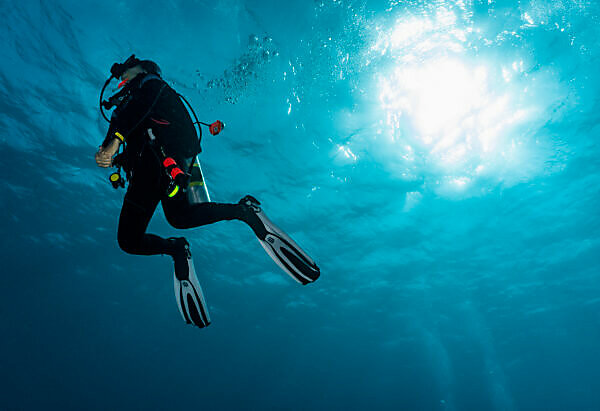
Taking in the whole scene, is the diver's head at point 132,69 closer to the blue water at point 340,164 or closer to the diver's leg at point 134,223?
the diver's leg at point 134,223

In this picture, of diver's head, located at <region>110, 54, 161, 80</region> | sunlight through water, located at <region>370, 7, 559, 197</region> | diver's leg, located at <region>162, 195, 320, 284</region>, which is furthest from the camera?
sunlight through water, located at <region>370, 7, 559, 197</region>

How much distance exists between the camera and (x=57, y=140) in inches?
535

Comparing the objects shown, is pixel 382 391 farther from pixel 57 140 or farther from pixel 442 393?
pixel 57 140

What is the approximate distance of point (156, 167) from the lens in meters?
3.04

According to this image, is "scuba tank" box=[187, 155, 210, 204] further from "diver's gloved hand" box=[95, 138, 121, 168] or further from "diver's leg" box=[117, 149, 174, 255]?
"diver's gloved hand" box=[95, 138, 121, 168]

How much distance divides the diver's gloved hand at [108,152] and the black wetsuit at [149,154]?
0.17 ft

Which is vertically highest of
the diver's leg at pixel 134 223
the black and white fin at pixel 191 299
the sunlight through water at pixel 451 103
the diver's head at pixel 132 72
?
the sunlight through water at pixel 451 103

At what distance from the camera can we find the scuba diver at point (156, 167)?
301 centimetres

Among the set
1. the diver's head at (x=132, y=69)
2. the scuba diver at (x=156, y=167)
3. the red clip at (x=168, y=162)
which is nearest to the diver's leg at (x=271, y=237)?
the scuba diver at (x=156, y=167)

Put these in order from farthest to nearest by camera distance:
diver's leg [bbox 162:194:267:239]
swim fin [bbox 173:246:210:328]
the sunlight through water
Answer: the sunlight through water
swim fin [bbox 173:246:210:328]
diver's leg [bbox 162:194:267:239]

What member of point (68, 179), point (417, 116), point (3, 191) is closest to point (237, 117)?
point (417, 116)

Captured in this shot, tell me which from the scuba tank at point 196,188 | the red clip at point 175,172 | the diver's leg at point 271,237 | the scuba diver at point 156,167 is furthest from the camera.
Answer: the scuba tank at point 196,188

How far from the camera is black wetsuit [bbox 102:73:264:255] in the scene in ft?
9.89

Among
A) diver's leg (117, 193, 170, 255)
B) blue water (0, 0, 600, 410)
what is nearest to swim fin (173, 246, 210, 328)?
diver's leg (117, 193, 170, 255)
